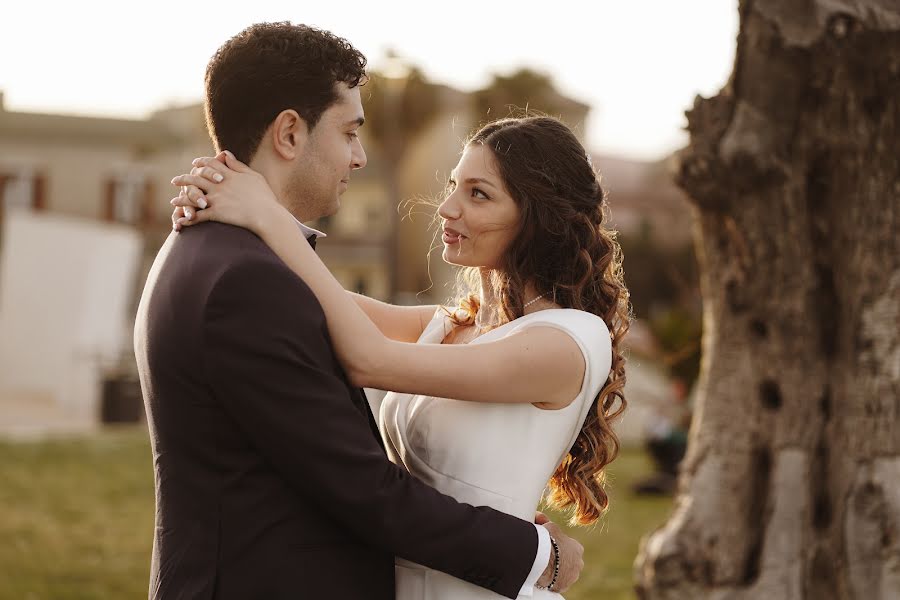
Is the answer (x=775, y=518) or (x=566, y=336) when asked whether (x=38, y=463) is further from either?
(x=566, y=336)

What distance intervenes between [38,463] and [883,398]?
42.9 feet

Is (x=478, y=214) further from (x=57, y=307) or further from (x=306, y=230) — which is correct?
(x=57, y=307)

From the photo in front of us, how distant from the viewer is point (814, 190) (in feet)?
15.1

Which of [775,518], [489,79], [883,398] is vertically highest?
[489,79]

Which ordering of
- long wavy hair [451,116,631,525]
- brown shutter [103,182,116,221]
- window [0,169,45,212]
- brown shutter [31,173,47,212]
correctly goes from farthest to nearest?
1. brown shutter [103,182,116,221]
2. brown shutter [31,173,47,212]
3. window [0,169,45,212]
4. long wavy hair [451,116,631,525]

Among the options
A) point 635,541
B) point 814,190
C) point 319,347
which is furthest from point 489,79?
point 319,347

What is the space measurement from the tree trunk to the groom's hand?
1.89 meters

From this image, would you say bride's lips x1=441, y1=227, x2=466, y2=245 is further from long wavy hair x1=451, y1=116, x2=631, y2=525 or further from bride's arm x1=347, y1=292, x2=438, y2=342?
bride's arm x1=347, y1=292, x2=438, y2=342

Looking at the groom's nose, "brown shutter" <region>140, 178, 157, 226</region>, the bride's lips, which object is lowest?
the bride's lips

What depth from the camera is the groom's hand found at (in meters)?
2.77

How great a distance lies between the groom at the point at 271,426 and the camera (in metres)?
2.36

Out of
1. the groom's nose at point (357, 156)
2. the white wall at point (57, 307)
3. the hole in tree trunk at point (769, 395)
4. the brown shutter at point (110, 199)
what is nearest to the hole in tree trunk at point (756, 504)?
the hole in tree trunk at point (769, 395)

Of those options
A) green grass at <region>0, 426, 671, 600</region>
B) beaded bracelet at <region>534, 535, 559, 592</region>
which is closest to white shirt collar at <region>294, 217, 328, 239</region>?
beaded bracelet at <region>534, 535, 559, 592</region>

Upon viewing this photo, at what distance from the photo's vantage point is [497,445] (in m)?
2.79
